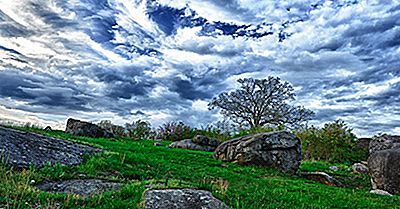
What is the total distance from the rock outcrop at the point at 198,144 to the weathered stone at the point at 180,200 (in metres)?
25.7

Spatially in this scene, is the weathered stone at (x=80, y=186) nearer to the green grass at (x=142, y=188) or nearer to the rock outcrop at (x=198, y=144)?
the green grass at (x=142, y=188)

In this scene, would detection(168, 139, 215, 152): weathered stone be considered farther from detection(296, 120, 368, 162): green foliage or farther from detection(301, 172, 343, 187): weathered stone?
detection(301, 172, 343, 187): weathered stone

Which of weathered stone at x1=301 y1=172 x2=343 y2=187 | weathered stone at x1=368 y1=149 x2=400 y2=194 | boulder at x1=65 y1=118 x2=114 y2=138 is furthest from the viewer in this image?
boulder at x1=65 y1=118 x2=114 y2=138

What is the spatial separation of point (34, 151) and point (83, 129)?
20025 mm

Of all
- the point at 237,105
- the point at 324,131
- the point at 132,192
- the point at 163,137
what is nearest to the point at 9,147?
the point at 132,192

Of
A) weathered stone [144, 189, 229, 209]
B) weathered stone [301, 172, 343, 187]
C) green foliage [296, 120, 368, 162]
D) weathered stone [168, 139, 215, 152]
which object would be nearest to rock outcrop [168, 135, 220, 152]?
weathered stone [168, 139, 215, 152]

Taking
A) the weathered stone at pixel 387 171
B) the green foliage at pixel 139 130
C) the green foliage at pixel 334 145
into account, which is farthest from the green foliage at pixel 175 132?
the weathered stone at pixel 387 171

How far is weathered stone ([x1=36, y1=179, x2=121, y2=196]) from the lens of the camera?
31.4 feet

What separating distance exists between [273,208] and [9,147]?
29.3 ft

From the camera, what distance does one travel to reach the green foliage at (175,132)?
147ft

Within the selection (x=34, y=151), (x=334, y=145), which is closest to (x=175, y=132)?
(x=334, y=145)

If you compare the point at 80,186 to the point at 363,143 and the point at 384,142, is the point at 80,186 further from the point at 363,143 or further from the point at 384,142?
the point at 363,143

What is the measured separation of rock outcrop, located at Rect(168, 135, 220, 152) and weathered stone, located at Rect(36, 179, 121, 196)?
23458 millimetres

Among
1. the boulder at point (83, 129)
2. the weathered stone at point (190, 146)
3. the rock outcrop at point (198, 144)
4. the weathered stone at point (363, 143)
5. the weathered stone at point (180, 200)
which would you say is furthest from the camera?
the weathered stone at point (363, 143)
